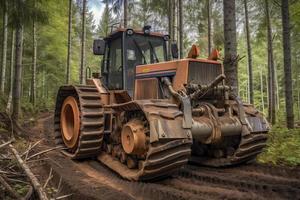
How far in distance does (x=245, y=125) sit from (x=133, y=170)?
7.94ft

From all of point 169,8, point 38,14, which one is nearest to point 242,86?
point 169,8

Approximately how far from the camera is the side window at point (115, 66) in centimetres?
857

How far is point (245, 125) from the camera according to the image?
7.12 metres

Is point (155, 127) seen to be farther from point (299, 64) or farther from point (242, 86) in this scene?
point (242, 86)

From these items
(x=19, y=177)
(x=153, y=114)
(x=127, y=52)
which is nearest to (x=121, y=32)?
(x=127, y=52)

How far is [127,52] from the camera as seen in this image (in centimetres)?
848

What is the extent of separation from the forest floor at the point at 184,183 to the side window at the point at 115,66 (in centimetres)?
212

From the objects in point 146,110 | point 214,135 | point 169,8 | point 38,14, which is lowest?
point 214,135

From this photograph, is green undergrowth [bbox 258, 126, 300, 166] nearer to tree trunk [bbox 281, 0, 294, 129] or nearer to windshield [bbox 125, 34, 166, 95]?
tree trunk [bbox 281, 0, 294, 129]

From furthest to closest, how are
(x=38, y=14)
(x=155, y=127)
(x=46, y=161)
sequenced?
(x=38, y=14) < (x=46, y=161) < (x=155, y=127)

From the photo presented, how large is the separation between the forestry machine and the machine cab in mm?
24

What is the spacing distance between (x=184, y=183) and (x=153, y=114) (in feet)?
4.29

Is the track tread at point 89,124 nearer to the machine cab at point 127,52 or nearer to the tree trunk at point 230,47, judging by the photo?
the machine cab at point 127,52

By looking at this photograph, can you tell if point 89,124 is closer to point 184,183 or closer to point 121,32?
point 121,32
